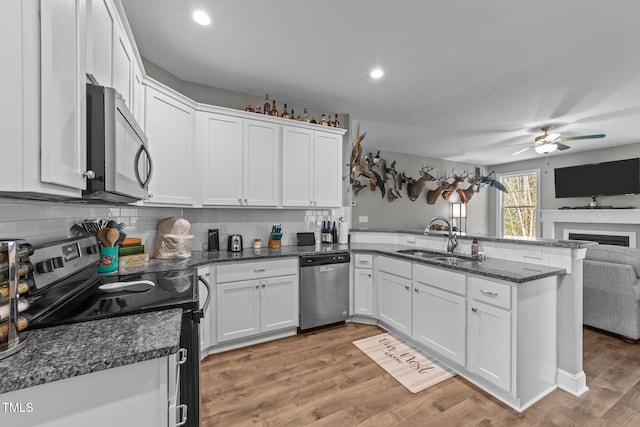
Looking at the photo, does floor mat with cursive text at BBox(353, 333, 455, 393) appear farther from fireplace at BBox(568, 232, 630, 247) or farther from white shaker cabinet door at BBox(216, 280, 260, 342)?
fireplace at BBox(568, 232, 630, 247)

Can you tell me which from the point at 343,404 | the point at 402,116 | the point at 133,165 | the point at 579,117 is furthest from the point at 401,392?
the point at 579,117

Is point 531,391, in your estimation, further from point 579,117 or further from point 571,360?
point 579,117

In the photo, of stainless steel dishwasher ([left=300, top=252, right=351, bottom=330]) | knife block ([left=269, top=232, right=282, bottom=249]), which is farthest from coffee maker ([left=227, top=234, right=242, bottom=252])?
stainless steel dishwasher ([left=300, top=252, right=351, bottom=330])

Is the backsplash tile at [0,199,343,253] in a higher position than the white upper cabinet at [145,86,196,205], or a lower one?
lower

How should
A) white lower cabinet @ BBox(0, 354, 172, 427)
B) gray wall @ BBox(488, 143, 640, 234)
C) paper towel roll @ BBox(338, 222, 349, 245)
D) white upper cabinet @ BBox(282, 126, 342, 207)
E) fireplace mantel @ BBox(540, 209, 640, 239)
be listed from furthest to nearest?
1. gray wall @ BBox(488, 143, 640, 234)
2. fireplace mantel @ BBox(540, 209, 640, 239)
3. paper towel roll @ BBox(338, 222, 349, 245)
4. white upper cabinet @ BBox(282, 126, 342, 207)
5. white lower cabinet @ BBox(0, 354, 172, 427)

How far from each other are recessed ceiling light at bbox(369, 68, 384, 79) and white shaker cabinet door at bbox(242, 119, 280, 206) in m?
1.14

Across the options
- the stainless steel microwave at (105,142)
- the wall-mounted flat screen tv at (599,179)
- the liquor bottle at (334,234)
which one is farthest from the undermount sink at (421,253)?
the wall-mounted flat screen tv at (599,179)

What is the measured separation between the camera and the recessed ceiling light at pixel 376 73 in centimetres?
269

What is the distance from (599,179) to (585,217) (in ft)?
2.63

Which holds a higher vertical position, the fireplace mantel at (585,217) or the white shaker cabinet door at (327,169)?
the white shaker cabinet door at (327,169)

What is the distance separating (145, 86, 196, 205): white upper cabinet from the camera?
230 centimetres

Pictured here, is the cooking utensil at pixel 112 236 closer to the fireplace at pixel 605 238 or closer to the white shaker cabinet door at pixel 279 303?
the white shaker cabinet door at pixel 279 303

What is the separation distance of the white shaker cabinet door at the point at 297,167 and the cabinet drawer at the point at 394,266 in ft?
3.50

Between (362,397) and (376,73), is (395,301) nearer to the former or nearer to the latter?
(362,397)
